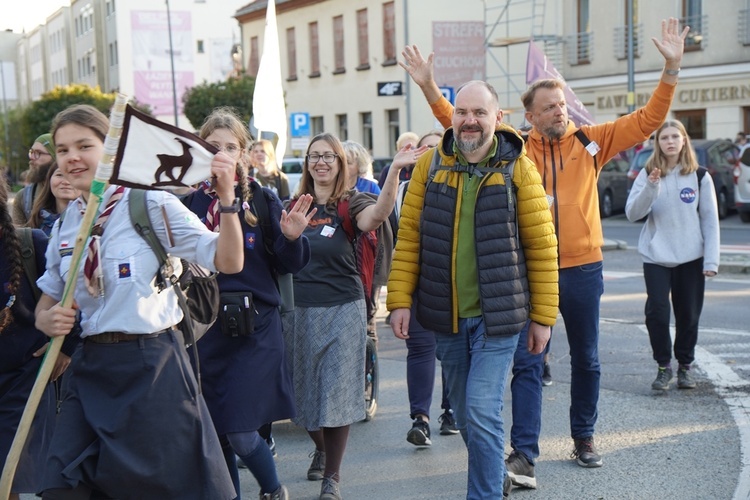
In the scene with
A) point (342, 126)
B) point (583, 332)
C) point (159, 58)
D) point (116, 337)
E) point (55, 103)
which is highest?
point (159, 58)

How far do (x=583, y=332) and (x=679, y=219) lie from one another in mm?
2185

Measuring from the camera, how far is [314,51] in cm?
4634

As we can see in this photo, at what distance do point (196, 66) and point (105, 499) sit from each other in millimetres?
71434

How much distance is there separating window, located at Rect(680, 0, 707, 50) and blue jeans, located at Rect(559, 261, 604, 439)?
26.5m

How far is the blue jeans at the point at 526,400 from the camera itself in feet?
18.3

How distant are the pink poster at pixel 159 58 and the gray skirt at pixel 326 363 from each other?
2492 inches

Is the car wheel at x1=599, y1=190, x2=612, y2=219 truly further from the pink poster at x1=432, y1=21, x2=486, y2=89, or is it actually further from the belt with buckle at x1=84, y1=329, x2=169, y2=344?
the belt with buckle at x1=84, y1=329, x2=169, y2=344

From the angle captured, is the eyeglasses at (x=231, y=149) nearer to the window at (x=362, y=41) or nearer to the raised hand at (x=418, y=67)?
the raised hand at (x=418, y=67)

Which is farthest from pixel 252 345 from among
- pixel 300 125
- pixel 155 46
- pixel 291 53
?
pixel 155 46

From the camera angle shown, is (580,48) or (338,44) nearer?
(580,48)

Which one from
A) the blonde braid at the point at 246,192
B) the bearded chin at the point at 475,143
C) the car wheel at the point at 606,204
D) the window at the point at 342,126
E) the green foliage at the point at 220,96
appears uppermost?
the green foliage at the point at 220,96

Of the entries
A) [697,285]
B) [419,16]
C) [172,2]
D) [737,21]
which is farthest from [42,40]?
[697,285]

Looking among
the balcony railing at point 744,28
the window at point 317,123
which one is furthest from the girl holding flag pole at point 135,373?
the window at point 317,123

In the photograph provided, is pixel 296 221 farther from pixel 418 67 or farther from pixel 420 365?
pixel 420 365
